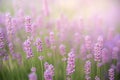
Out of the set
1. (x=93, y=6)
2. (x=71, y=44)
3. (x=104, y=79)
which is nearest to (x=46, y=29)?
(x=71, y=44)

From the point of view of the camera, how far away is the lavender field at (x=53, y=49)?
3.07 m

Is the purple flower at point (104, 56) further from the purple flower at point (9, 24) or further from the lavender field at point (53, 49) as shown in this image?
the purple flower at point (9, 24)

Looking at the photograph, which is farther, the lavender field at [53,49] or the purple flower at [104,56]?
the purple flower at [104,56]

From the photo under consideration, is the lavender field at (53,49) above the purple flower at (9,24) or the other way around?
the other way around

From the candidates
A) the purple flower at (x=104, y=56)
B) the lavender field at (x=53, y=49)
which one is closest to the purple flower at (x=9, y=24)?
the lavender field at (x=53, y=49)

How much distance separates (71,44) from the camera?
13.8 feet

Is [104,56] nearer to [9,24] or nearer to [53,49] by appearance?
[53,49]

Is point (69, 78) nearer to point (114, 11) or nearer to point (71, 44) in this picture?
point (71, 44)

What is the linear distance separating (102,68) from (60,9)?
241 centimetres

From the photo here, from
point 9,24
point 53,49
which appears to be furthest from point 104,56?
point 9,24

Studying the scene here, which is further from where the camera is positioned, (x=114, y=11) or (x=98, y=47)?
(x=114, y=11)

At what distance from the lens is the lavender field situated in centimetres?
307

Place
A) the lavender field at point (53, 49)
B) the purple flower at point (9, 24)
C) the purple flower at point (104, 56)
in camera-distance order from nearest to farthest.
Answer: the lavender field at point (53, 49) → the purple flower at point (9, 24) → the purple flower at point (104, 56)

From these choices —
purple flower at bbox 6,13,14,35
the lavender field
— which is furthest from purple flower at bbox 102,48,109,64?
purple flower at bbox 6,13,14,35
